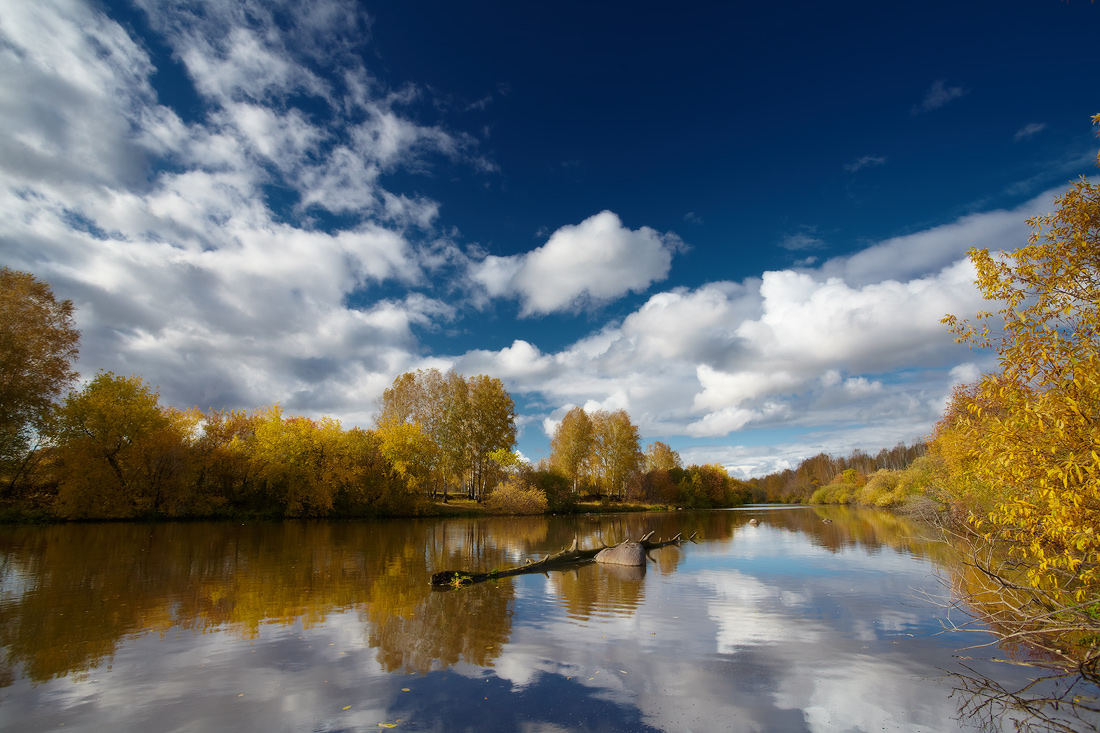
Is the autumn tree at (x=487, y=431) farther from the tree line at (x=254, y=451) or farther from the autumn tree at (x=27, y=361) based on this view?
the autumn tree at (x=27, y=361)

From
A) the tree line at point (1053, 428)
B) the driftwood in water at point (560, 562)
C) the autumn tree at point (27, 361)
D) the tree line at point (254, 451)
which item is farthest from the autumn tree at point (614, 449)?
the tree line at point (1053, 428)

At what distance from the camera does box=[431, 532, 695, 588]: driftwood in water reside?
14898 millimetres

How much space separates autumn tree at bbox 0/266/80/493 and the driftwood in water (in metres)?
33.0

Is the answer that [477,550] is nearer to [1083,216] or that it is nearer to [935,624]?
[935,624]

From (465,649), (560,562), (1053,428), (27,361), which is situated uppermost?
(27,361)

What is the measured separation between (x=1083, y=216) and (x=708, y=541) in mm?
27204

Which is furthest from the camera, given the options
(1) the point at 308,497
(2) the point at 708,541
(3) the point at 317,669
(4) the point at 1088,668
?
(1) the point at 308,497

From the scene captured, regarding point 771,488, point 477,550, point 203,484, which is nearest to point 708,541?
point 477,550

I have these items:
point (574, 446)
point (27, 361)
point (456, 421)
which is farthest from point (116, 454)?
point (574, 446)

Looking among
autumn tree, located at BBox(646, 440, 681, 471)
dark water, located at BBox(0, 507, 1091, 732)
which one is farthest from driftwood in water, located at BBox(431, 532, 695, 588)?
autumn tree, located at BBox(646, 440, 681, 471)

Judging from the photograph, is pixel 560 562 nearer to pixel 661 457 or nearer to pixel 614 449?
→ pixel 614 449

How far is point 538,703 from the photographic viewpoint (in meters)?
6.83

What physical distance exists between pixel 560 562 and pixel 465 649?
1094cm

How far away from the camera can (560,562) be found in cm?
1955
